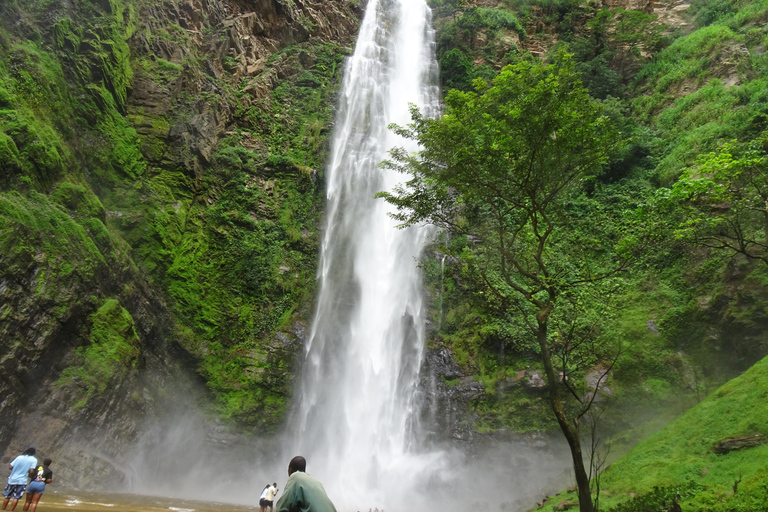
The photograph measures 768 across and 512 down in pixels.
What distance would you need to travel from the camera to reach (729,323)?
1119cm

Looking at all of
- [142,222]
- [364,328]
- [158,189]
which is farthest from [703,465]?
[158,189]

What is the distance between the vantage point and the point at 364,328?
16.8m

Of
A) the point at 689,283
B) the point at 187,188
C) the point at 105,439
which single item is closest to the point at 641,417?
the point at 689,283

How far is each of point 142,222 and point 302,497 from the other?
14.0 metres

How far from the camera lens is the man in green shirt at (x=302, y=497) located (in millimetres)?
2770

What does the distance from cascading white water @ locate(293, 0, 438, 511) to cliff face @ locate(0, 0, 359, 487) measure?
108cm

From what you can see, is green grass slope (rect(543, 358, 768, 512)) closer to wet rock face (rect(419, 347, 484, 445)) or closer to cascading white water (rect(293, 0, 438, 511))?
wet rock face (rect(419, 347, 484, 445))

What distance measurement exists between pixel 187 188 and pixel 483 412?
13.6m

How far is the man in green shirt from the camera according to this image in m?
2.77

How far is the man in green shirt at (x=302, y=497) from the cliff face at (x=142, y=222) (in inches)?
388

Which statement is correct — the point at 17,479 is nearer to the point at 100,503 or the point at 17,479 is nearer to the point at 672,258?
the point at 100,503

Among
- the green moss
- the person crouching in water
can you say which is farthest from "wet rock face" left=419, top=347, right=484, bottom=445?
the person crouching in water

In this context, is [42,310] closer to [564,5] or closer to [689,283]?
[689,283]

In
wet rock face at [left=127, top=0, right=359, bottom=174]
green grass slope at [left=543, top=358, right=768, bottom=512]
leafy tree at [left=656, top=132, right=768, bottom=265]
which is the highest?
wet rock face at [left=127, top=0, right=359, bottom=174]
